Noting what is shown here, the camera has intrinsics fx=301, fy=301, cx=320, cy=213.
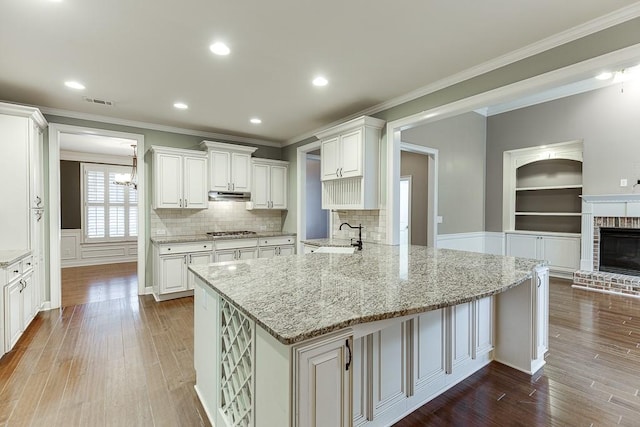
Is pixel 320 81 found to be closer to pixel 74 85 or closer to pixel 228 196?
pixel 74 85

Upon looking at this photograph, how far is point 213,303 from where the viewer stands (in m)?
1.77

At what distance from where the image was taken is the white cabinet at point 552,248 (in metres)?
5.46

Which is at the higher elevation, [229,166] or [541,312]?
[229,166]

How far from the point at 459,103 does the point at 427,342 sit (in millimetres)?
2292

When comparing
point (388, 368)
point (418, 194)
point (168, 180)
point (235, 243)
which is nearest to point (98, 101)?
point (168, 180)

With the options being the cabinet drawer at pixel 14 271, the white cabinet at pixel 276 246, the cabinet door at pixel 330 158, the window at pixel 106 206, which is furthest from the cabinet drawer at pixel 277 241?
the window at pixel 106 206

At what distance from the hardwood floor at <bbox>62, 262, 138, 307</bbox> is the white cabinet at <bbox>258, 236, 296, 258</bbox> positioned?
2.07 meters

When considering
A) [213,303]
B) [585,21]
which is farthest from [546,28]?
[213,303]

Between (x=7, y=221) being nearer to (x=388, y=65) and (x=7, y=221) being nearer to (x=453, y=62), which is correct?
(x=388, y=65)

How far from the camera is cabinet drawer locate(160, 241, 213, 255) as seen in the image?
432 centimetres

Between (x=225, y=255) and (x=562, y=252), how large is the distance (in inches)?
238

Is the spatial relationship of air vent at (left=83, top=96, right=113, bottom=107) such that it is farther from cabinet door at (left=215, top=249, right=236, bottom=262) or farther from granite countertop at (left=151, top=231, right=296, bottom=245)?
cabinet door at (left=215, top=249, right=236, bottom=262)

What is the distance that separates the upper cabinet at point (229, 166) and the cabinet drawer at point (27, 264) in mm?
2306

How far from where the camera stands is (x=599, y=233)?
16.4ft
